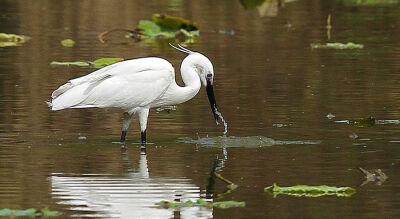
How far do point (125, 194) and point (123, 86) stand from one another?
2.79 metres

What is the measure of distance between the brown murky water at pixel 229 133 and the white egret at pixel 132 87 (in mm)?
383

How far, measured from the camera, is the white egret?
12.4 metres

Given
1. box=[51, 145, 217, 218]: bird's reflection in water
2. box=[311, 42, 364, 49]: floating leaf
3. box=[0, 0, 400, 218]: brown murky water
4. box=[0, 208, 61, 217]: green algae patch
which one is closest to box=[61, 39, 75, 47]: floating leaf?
box=[0, 0, 400, 218]: brown murky water

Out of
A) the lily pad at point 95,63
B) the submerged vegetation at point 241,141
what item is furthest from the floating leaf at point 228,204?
the lily pad at point 95,63

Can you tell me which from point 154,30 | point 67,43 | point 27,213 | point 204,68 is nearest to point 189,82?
point 204,68

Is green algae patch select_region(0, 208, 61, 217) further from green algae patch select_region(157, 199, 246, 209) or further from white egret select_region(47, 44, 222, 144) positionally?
white egret select_region(47, 44, 222, 144)

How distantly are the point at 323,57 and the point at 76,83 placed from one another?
27.4ft

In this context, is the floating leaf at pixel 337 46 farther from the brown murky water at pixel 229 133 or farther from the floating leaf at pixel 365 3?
the floating leaf at pixel 365 3

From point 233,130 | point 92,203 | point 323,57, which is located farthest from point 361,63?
point 92,203

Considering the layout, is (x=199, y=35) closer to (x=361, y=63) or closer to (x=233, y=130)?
(x=361, y=63)

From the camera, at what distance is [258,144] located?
12398 mm

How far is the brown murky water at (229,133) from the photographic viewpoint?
9.70 metres

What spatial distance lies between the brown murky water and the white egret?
38 cm

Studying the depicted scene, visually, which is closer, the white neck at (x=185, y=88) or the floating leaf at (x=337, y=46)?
the white neck at (x=185, y=88)
